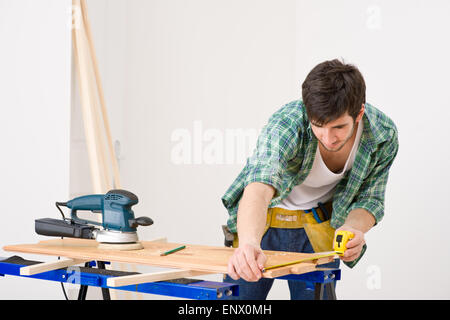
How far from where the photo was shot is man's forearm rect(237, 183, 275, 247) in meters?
1.67

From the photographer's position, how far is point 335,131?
1.86 m

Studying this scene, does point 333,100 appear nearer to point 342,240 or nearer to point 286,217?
point 342,240

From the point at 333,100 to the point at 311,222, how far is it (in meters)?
0.62

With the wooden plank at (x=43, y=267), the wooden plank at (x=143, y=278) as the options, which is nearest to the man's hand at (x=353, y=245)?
the wooden plank at (x=143, y=278)

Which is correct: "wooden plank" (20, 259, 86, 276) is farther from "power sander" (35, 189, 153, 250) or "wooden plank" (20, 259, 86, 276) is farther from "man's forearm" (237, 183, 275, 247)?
"man's forearm" (237, 183, 275, 247)

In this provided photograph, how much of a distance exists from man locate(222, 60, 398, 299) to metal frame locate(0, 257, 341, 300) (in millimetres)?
77

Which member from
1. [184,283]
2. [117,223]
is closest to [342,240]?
[184,283]

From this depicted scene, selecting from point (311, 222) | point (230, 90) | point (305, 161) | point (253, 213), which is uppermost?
point (230, 90)

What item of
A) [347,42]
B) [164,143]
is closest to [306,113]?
[347,42]

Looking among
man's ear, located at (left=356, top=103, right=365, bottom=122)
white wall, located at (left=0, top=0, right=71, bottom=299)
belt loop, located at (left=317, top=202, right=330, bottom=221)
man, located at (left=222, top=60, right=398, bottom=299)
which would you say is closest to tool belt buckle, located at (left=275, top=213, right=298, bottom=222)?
man, located at (left=222, top=60, right=398, bottom=299)

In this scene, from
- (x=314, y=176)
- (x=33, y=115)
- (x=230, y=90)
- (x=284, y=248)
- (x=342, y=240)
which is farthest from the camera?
(x=230, y=90)

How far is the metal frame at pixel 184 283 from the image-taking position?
1556mm

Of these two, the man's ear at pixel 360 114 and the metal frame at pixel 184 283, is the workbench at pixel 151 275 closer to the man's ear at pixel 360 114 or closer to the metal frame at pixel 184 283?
the metal frame at pixel 184 283
